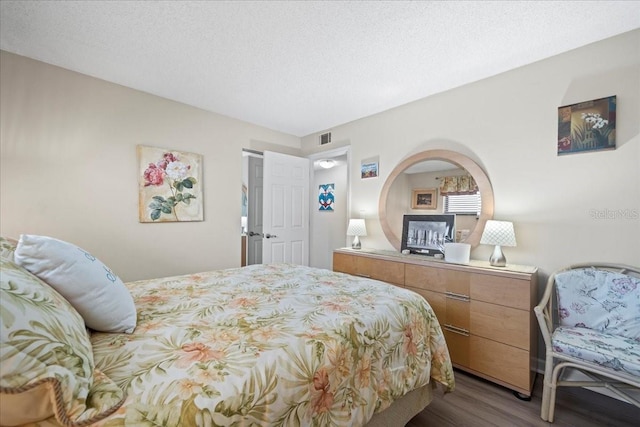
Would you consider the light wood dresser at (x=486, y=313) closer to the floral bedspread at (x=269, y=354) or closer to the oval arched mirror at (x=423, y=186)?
the oval arched mirror at (x=423, y=186)

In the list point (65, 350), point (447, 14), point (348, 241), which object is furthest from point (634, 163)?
point (65, 350)

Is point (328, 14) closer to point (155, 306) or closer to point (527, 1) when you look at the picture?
point (527, 1)

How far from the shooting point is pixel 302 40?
2.03m

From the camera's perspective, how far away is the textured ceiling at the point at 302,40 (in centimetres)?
174

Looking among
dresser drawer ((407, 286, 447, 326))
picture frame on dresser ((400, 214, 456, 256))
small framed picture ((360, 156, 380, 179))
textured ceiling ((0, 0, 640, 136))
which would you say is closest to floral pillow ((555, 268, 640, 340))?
dresser drawer ((407, 286, 447, 326))

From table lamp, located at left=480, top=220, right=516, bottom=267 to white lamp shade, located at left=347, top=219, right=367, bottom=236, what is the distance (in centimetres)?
133

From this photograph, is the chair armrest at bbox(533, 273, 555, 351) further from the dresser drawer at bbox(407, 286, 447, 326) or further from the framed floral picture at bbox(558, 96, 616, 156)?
the framed floral picture at bbox(558, 96, 616, 156)

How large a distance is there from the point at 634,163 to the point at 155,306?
3.12 metres

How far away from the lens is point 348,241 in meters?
3.79

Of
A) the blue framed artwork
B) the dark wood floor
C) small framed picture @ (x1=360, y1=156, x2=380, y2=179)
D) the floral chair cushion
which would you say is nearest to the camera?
the floral chair cushion

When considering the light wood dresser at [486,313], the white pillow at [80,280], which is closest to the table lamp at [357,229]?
the light wood dresser at [486,313]

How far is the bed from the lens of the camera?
2.46 ft

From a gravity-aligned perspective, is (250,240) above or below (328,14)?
below

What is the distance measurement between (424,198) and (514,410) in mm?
1845
